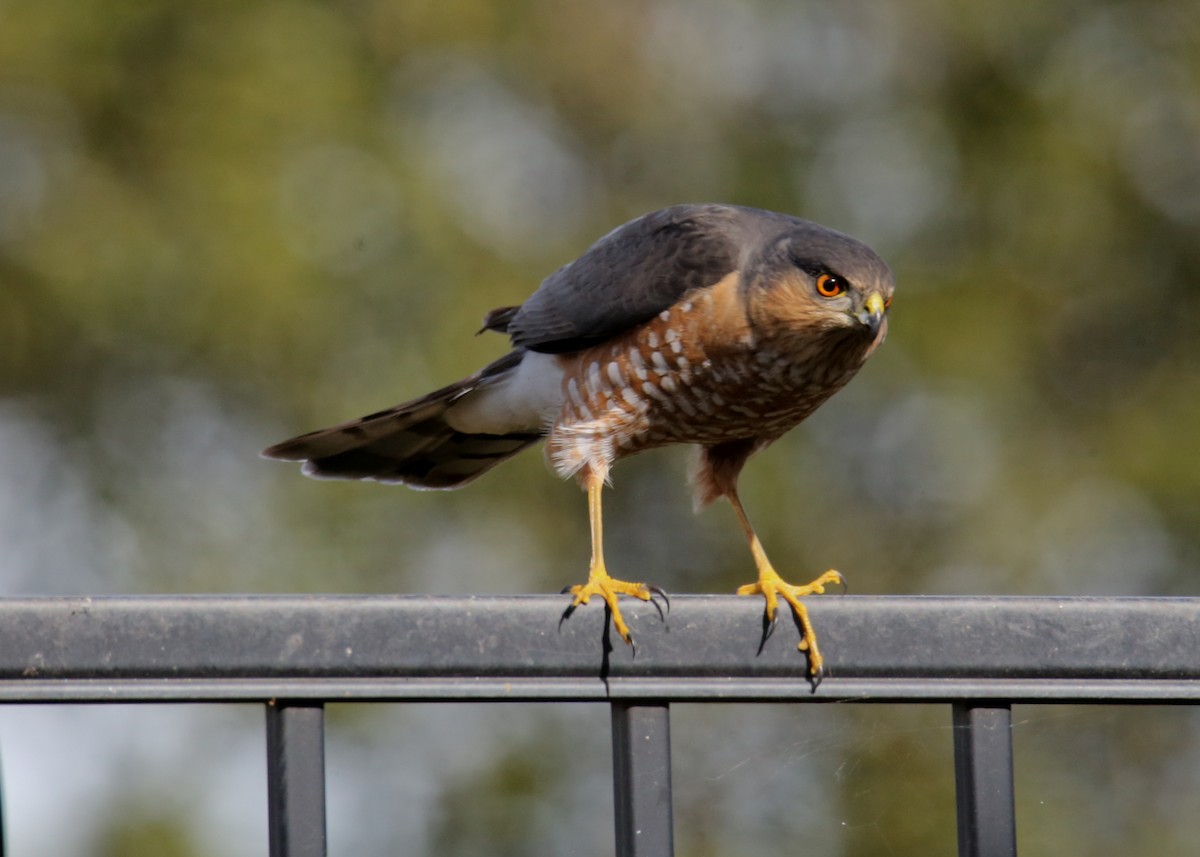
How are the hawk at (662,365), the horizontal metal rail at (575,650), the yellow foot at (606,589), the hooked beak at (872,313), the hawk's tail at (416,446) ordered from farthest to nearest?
the hawk's tail at (416,446) < the hawk at (662,365) < the hooked beak at (872,313) < the yellow foot at (606,589) < the horizontal metal rail at (575,650)

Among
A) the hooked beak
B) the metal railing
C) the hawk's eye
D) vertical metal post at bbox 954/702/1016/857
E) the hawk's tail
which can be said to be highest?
the hawk's eye

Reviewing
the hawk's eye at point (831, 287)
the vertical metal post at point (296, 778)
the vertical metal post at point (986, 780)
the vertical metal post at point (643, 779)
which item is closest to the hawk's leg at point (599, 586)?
the vertical metal post at point (643, 779)

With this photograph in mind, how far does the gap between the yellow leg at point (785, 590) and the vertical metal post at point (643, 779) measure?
0.66 ft

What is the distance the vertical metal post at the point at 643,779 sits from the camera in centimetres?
183

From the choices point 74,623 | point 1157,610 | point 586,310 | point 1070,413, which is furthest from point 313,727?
point 1070,413

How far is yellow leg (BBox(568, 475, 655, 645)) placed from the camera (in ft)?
6.22

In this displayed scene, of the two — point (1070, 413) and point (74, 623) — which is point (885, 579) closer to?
point (1070, 413)

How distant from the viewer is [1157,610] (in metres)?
1.88

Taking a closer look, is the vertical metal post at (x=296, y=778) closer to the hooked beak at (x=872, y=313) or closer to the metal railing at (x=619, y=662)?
the metal railing at (x=619, y=662)

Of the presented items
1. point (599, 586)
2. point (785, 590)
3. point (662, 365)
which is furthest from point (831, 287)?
point (599, 586)

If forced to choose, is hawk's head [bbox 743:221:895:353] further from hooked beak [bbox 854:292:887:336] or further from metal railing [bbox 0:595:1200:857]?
metal railing [bbox 0:595:1200:857]

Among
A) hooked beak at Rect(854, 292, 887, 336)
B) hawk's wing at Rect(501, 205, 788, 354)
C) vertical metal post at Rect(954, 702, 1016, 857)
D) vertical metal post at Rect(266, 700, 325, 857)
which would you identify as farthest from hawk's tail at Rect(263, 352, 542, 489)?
vertical metal post at Rect(954, 702, 1016, 857)

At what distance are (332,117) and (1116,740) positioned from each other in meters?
5.45

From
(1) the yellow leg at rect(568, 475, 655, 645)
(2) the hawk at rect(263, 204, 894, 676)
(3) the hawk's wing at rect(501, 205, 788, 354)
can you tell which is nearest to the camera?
(1) the yellow leg at rect(568, 475, 655, 645)
